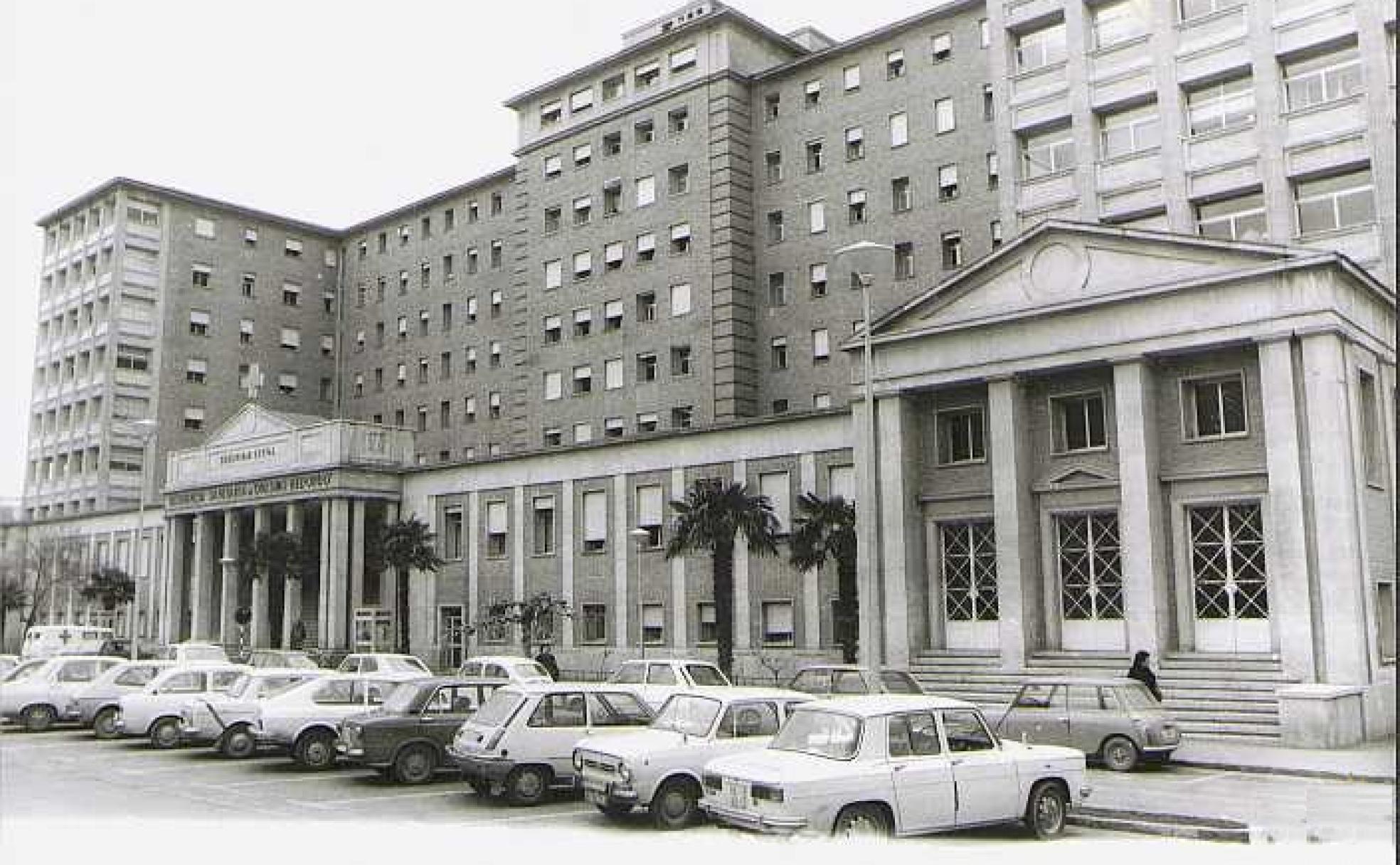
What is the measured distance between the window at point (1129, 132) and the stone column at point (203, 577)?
126 ft

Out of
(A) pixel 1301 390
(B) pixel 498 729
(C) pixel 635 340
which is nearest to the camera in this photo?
(B) pixel 498 729

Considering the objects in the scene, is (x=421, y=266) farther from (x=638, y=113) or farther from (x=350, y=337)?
(x=638, y=113)

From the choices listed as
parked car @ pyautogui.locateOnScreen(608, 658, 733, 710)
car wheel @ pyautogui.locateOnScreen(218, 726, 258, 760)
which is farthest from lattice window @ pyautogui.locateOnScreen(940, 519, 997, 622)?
car wheel @ pyautogui.locateOnScreen(218, 726, 258, 760)

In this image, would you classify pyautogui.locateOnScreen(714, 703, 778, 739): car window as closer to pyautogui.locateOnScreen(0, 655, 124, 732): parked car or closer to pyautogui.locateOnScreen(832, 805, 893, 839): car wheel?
pyautogui.locateOnScreen(832, 805, 893, 839): car wheel

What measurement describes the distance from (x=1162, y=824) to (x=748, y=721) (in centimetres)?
484

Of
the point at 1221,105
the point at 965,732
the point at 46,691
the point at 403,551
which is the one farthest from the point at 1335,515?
the point at 403,551

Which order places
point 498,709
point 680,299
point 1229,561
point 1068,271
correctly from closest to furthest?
1. point 498,709
2. point 1229,561
3. point 1068,271
4. point 680,299

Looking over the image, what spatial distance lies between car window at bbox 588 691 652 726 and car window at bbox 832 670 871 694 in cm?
542

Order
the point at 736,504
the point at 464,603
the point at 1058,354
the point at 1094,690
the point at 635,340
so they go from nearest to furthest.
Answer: the point at 1094,690, the point at 1058,354, the point at 736,504, the point at 464,603, the point at 635,340

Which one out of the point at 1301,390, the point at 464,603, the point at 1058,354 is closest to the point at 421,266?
the point at 464,603

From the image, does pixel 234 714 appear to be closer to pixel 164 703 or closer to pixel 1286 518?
pixel 164 703

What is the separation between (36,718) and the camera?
25.8m

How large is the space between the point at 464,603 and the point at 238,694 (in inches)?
886

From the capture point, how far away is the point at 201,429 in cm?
5934
